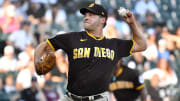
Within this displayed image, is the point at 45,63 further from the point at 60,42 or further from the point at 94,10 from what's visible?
the point at 94,10

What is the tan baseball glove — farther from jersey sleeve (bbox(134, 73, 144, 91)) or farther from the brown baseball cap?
jersey sleeve (bbox(134, 73, 144, 91))

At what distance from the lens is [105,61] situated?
404 centimetres

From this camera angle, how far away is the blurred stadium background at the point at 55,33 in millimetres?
8273

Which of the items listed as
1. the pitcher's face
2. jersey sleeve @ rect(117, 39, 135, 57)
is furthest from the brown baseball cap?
jersey sleeve @ rect(117, 39, 135, 57)

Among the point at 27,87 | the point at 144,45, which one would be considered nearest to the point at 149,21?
the point at 27,87

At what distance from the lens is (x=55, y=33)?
933 cm

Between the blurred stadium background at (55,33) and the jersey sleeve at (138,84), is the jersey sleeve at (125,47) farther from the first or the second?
the jersey sleeve at (138,84)

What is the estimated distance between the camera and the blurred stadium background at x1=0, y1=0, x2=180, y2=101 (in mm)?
8273

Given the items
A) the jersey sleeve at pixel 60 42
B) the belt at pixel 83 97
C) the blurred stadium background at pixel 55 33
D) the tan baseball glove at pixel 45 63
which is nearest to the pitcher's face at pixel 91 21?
the jersey sleeve at pixel 60 42

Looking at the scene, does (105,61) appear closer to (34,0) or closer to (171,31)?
(34,0)

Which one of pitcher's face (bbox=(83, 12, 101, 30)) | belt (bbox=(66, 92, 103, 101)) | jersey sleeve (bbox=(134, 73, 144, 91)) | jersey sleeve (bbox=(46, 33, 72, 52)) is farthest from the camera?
jersey sleeve (bbox=(134, 73, 144, 91))

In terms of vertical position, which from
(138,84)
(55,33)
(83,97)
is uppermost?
(83,97)

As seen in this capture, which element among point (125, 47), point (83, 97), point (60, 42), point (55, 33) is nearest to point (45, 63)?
point (60, 42)

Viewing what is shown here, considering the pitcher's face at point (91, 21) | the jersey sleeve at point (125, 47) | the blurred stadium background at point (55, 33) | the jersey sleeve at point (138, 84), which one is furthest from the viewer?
the blurred stadium background at point (55, 33)
